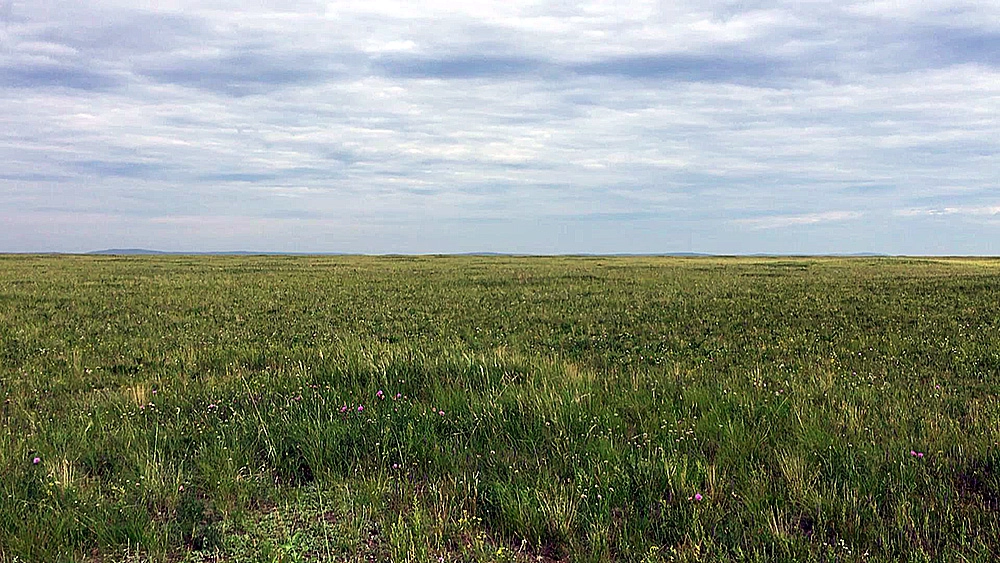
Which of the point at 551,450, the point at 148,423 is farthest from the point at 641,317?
the point at 148,423

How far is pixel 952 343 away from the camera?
33.9ft

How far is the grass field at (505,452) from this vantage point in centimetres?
382

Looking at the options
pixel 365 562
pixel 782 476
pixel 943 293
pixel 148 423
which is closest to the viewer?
pixel 365 562

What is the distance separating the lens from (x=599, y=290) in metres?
23.7

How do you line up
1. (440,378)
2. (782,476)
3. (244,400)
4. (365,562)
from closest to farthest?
1. (365,562)
2. (782,476)
3. (244,400)
4. (440,378)

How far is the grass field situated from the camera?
12.5 feet

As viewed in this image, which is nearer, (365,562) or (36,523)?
(365,562)

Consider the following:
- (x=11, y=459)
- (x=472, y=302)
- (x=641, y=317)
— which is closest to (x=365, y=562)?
(x=11, y=459)

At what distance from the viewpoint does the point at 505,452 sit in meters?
5.21

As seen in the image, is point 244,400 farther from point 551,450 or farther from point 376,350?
point 551,450

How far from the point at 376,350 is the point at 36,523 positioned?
5.31m

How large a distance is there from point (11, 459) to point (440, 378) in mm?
4024

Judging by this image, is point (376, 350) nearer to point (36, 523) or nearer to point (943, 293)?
point (36, 523)

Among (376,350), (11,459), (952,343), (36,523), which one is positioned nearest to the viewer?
(36,523)
